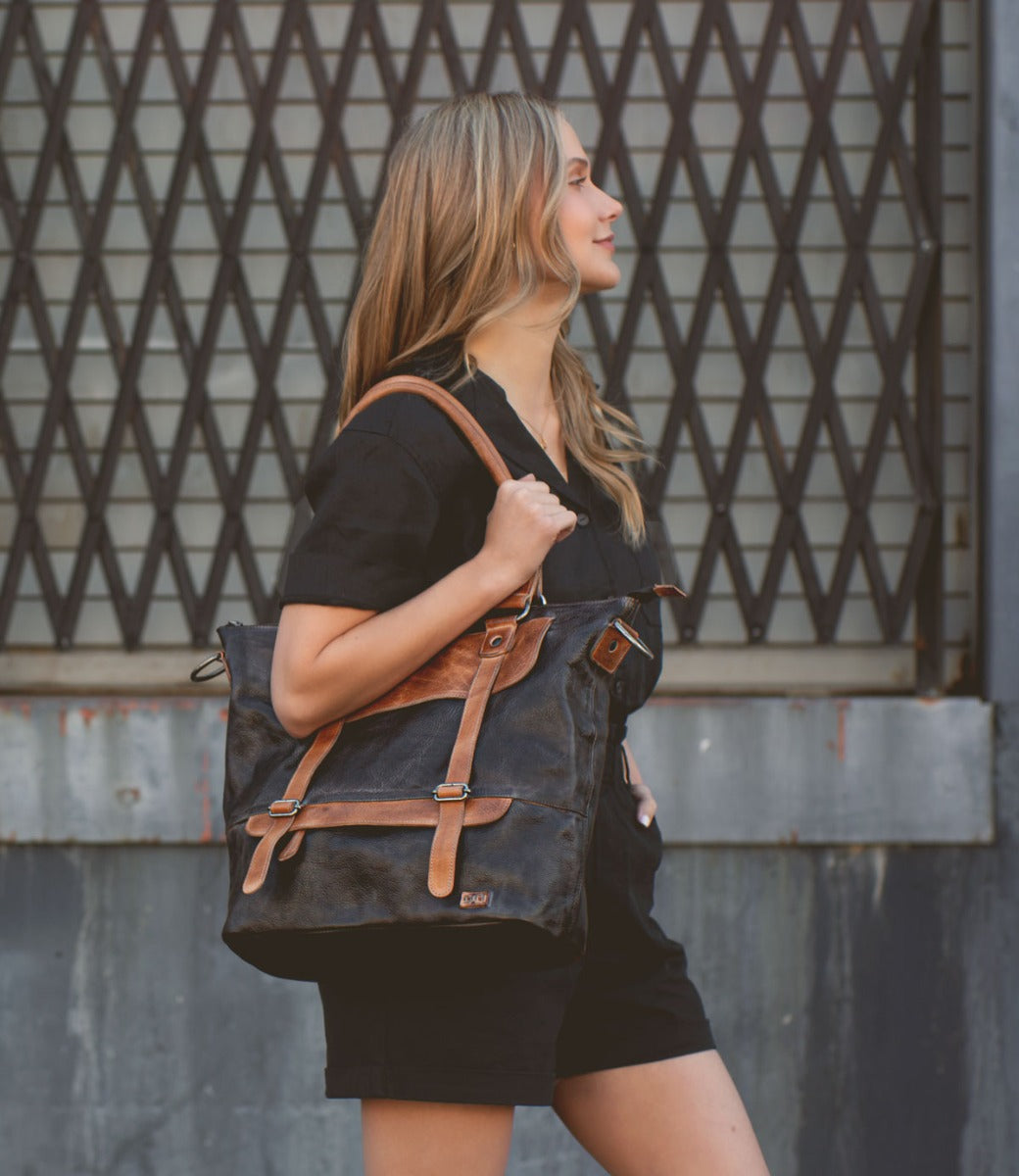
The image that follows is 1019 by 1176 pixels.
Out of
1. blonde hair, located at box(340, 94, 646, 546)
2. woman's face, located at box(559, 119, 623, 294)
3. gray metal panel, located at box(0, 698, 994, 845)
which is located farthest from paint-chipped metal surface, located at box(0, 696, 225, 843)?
woman's face, located at box(559, 119, 623, 294)

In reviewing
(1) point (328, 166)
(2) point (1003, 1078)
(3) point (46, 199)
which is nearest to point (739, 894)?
(2) point (1003, 1078)

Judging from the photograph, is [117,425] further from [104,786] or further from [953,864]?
[953,864]

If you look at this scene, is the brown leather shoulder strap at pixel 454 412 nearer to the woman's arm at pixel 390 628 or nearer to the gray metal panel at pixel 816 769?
the woman's arm at pixel 390 628

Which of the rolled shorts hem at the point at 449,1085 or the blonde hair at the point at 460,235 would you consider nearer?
the rolled shorts hem at the point at 449,1085

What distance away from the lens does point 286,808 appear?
1820 millimetres

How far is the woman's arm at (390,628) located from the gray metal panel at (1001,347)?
2.45 meters

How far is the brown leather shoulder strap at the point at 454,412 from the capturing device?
1938 mm

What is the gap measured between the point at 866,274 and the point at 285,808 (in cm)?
291

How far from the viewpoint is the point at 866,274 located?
417 cm

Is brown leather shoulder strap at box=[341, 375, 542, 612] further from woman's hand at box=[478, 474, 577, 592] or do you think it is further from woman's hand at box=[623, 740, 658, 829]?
woman's hand at box=[623, 740, 658, 829]

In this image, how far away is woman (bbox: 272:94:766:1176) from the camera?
6.03 feet

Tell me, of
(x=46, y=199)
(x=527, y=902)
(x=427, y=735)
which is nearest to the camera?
(x=527, y=902)

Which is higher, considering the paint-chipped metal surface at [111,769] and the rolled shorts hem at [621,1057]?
the paint-chipped metal surface at [111,769]

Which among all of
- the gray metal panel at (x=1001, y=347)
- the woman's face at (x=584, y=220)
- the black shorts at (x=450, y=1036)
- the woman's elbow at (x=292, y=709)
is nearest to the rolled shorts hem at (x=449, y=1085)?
the black shorts at (x=450, y=1036)
